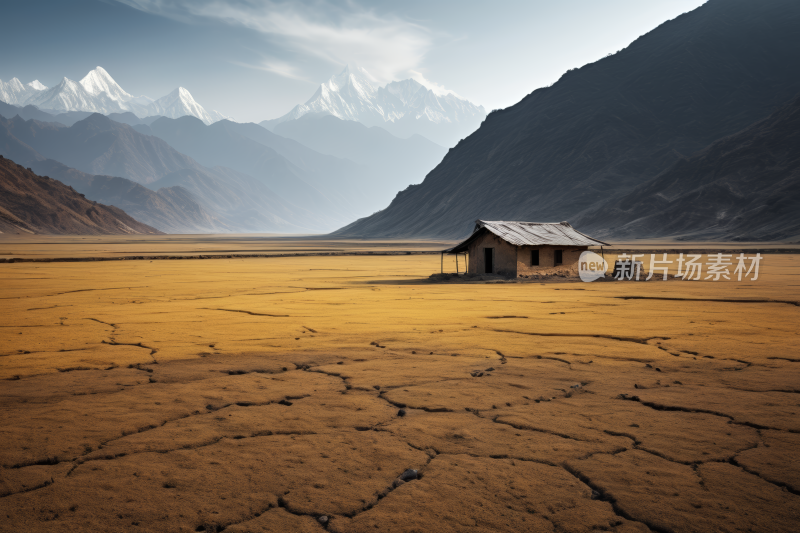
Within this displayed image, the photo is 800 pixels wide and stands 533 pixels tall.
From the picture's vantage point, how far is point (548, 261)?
2597 centimetres

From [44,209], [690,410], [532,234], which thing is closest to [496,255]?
[532,234]

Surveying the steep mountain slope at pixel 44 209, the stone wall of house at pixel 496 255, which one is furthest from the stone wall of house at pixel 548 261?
the steep mountain slope at pixel 44 209

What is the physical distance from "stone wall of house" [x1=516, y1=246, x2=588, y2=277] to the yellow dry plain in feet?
43.5

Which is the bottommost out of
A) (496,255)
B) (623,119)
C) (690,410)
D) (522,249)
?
(690,410)

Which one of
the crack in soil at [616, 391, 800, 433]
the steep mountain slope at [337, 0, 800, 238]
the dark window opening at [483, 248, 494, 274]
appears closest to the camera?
the crack in soil at [616, 391, 800, 433]

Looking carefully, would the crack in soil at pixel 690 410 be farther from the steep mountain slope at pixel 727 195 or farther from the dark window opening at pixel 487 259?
the steep mountain slope at pixel 727 195

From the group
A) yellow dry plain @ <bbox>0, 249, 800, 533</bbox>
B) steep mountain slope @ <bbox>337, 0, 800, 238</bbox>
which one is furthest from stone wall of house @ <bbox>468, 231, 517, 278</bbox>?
steep mountain slope @ <bbox>337, 0, 800, 238</bbox>

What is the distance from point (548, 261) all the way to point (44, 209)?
129 metres

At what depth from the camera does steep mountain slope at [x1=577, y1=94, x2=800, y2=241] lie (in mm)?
73688

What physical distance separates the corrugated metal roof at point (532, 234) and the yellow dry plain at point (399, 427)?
1326cm

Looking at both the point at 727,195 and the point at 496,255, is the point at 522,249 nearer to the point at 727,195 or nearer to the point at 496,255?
the point at 496,255

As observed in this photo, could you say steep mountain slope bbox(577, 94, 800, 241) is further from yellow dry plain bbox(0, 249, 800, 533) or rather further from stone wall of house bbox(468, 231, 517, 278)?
yellow dry plain bbox(0, 249, 800, 533)

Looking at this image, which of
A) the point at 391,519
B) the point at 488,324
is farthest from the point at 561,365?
the point at 391,519

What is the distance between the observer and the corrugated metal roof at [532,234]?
24.9 m
